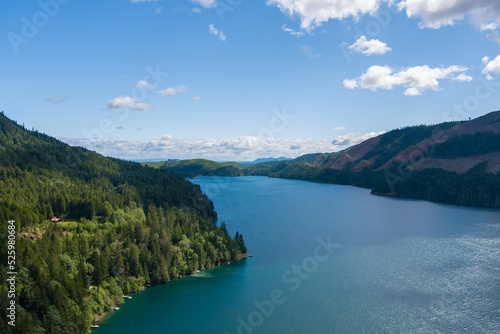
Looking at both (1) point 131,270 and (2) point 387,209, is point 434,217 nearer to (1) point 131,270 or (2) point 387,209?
(2) point 387,209

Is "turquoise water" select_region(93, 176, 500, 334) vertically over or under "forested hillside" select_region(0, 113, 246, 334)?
under

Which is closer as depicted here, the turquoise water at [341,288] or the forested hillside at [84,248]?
the forested hillside at [84,248]

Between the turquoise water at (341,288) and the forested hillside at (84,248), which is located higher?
the forested hillside at (84,248)

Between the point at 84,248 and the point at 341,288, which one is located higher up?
the point at 84,248

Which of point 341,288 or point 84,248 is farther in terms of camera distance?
point 341,288
